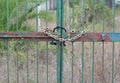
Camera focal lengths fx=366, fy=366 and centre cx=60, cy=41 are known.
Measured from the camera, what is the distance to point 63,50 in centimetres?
421

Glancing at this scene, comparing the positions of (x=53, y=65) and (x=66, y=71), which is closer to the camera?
(x=66, y=71)

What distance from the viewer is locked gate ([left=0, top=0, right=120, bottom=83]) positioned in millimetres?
4062

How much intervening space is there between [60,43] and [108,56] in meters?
1.40

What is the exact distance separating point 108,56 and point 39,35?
5.10 feet

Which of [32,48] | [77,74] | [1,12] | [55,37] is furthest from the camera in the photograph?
[1,12]

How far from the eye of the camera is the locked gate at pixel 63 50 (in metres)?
4.06

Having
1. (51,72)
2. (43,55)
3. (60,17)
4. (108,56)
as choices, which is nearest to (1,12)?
(43,55)

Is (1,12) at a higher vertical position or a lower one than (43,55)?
higher

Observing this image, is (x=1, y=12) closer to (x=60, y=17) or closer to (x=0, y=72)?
(x=0, y=72)

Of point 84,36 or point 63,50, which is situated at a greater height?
point 84,36

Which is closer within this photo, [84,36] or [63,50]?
[84,36]

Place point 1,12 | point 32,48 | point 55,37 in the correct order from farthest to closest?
point 1,12 → point 32,48 → point 55,37

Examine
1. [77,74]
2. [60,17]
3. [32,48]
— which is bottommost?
[77,74]

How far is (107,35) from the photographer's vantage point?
406 cm
